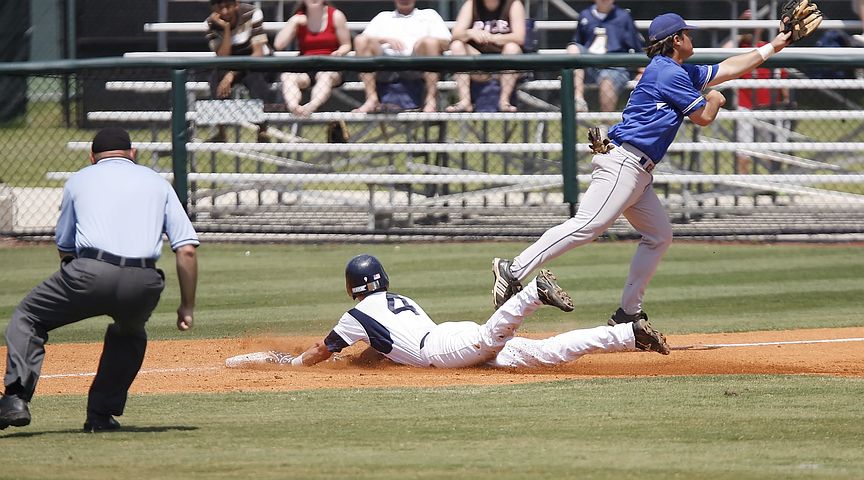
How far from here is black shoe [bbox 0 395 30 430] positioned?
5617mm

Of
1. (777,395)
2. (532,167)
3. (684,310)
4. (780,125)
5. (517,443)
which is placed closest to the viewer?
(517,443)

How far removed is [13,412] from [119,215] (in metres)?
0.96

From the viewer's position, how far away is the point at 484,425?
5.87m

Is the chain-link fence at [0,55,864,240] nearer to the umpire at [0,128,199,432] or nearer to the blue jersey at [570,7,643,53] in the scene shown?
the blue jersey at [570,7,643,53]

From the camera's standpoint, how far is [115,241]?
5602 mm

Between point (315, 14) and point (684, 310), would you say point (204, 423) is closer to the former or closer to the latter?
point (684, 310)

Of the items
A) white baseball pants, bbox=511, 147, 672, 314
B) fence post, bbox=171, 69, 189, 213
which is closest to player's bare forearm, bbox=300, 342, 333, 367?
white baseball pants, bbox=511, 147, 672, 314

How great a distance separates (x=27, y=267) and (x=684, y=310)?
6.44 metres

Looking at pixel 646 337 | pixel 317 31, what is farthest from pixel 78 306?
pixel 317 31

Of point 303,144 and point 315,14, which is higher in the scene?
point 315,14

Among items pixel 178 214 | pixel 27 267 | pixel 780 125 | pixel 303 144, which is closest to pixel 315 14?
pixel 303 144

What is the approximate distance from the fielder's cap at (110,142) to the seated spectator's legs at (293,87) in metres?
7.67

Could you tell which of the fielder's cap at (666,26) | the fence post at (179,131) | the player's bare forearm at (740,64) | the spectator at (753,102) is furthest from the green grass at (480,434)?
the spectator at (753,102)

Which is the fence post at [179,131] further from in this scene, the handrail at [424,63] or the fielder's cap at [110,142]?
the fielder's cap at [110,142]
